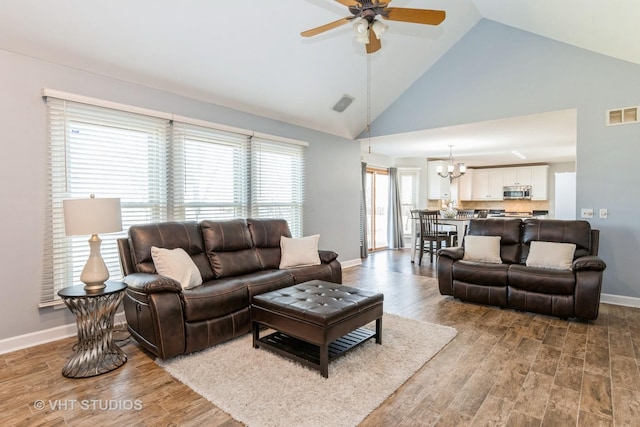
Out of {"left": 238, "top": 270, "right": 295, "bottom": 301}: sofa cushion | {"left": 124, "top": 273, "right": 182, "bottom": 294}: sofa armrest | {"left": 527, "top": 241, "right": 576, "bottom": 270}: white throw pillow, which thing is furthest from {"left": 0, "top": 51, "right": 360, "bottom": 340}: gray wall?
{"left": 527, "top": 241, "right": 576, "bottom": 270}: white throw pillow

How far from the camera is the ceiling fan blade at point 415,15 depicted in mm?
2455

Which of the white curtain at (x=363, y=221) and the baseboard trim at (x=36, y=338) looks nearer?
the baseboard trim at (x=36, y=338)

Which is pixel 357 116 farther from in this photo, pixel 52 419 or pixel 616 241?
pixel 52 419

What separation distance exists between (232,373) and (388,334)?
1441 millimetres

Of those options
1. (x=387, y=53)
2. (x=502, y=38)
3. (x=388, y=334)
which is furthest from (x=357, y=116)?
(x=388, y=334)

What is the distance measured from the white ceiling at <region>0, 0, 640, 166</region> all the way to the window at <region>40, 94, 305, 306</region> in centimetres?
46

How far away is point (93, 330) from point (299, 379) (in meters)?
1.60

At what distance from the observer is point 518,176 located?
31.6 feet

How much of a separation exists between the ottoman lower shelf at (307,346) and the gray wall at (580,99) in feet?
11.4

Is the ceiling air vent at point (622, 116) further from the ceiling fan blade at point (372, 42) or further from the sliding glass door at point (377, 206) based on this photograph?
the sliding glass door at point (377, 206)

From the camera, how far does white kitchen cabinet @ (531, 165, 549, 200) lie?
931cm

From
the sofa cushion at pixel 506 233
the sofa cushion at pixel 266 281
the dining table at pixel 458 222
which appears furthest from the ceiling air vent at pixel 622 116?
the sofa cushion at pixel 266 281

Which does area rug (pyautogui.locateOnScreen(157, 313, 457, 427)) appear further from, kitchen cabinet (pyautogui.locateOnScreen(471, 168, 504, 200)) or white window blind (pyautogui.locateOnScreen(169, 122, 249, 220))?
kitchen cabinet (pyautogui.locateOnScreen(471, 168, 504, 200))

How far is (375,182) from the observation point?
28.1 ft
